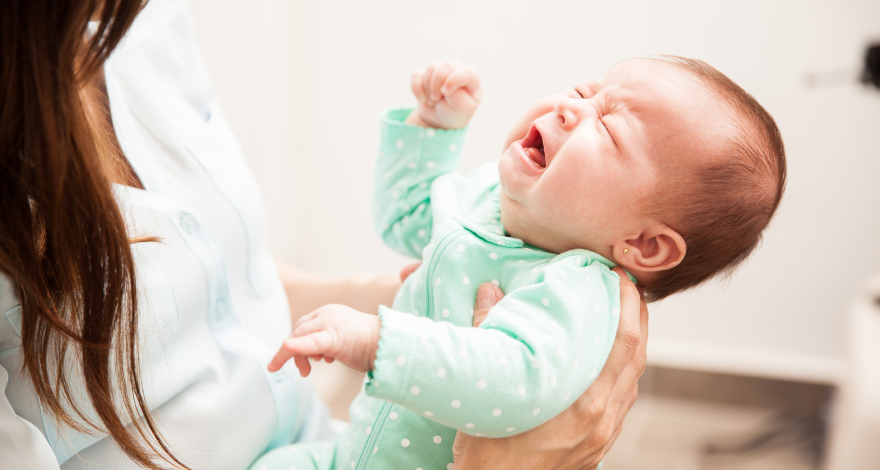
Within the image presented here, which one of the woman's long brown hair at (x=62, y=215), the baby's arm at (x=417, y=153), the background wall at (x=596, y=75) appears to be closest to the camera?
the woman's long brown hair at (x=62, y=215)

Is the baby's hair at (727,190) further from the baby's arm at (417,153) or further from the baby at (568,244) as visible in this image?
the baby's arm at (417,153)

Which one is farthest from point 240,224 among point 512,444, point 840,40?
point 840,40

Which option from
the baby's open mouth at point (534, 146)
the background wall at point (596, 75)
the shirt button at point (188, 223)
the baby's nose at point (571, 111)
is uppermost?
the baby's nose at point (571, 111)

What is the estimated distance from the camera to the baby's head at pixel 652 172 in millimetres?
561

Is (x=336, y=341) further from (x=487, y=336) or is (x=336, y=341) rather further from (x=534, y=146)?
(x=534, y=146)

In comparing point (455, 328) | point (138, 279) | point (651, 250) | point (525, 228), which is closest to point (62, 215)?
point (138, 279)

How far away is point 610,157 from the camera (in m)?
0.57

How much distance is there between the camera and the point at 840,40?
4.97 ft

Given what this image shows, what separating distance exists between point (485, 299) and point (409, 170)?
0.84 feet

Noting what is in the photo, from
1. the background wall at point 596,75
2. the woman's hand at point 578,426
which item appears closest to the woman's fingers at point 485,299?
the woman's hand at point 578,426

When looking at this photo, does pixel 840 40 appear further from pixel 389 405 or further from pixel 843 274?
pixel 389 405

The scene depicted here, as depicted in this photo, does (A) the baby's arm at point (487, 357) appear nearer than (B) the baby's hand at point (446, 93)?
Yes

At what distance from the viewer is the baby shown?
466mm

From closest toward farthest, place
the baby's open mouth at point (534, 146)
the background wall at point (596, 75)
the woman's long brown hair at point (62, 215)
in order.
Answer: the woman's long brown hair at point (62, 215) → the baby's open mouth at point (534, 146) → the background wall at point (596, 75)
